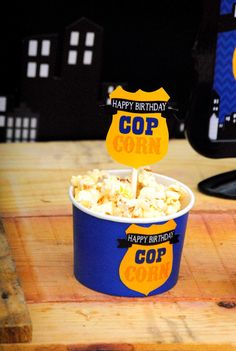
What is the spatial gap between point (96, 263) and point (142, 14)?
93 centimetres

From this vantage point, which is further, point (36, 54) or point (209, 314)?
point (36, 54)

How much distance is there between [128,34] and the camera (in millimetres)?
2100

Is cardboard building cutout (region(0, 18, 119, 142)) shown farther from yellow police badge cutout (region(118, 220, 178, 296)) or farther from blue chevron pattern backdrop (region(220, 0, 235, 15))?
yellow police badge cutout (region(118, 220, 178, 296))

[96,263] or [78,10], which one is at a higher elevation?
[78,10]

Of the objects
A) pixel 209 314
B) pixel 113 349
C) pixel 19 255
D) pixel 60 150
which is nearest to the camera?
pixel 113 349

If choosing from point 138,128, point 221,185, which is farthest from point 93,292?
point 221,185

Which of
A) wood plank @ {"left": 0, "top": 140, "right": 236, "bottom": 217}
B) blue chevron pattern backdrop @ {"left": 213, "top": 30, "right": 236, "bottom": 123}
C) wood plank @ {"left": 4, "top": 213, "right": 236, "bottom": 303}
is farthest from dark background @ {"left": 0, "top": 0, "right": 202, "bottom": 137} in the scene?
wood plank @ {"left": 4, "top": 213, "right": 236, "bottom": 303}

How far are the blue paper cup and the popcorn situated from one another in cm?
2

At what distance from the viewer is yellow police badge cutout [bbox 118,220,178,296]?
1.33m

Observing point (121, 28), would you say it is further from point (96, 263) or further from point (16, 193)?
point (96, 263)

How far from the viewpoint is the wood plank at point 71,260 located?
138 centimetres

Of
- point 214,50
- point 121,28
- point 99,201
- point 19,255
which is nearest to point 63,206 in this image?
point 19,255

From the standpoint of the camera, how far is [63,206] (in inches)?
67.7

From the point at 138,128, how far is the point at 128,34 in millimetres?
795
